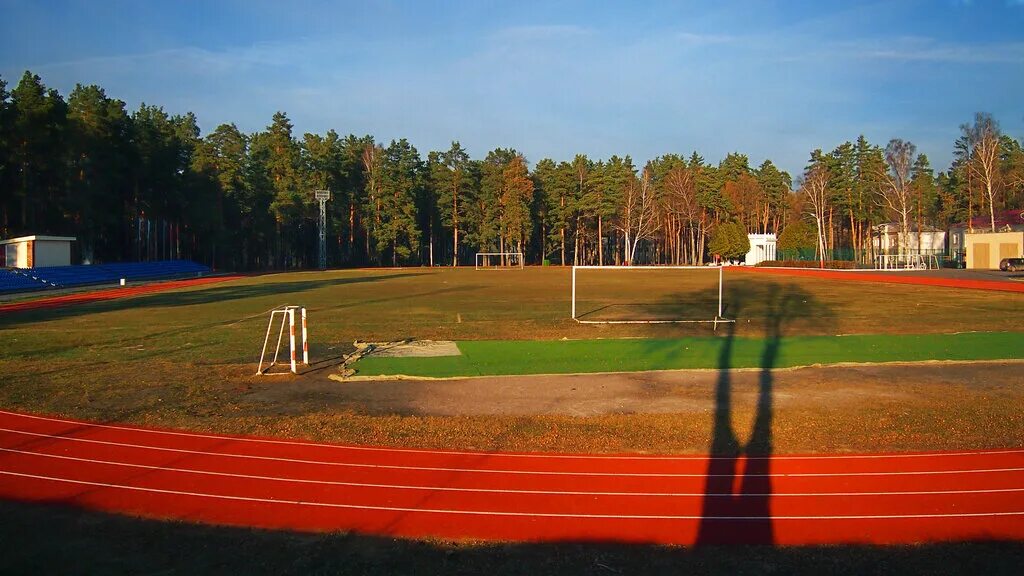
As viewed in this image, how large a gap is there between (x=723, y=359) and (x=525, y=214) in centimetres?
8311

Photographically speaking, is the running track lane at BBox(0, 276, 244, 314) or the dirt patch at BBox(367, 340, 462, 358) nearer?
the dirt patch at BBox(367, 340, 462, 358)

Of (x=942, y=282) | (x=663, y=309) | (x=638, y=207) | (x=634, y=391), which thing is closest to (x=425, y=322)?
(x=663, y=309)

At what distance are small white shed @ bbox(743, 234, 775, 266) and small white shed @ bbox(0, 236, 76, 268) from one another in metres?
80.7

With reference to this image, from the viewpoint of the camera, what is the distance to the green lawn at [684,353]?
625 inches

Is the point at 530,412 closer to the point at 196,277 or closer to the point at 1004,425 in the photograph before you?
the point at 1004,425

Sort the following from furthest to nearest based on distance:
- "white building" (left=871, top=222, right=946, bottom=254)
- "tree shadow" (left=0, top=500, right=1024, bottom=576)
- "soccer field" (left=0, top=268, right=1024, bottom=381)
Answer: "white building" (left=871, top=222, right=946, bottom=254) < "soccer field" (left=0, top=268, right=1024, bottom=381) < "tree shadow" (left=0, top=500, right=1024, bottom=576)

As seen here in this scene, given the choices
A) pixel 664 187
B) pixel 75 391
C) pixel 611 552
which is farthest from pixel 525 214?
pixel 611 552

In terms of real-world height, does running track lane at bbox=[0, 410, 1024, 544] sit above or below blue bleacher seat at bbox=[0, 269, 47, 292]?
below

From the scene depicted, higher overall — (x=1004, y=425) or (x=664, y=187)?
(x=664, y=187)

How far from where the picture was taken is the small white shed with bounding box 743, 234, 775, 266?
95.8 m

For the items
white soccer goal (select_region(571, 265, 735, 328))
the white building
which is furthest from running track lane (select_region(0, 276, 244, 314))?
the white building

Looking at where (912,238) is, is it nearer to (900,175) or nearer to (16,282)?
(900,175)

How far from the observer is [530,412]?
38.2 ft

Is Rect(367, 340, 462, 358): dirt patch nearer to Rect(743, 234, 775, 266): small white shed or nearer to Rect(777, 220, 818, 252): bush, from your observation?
Rect(777, 220, 818, 252): bush
